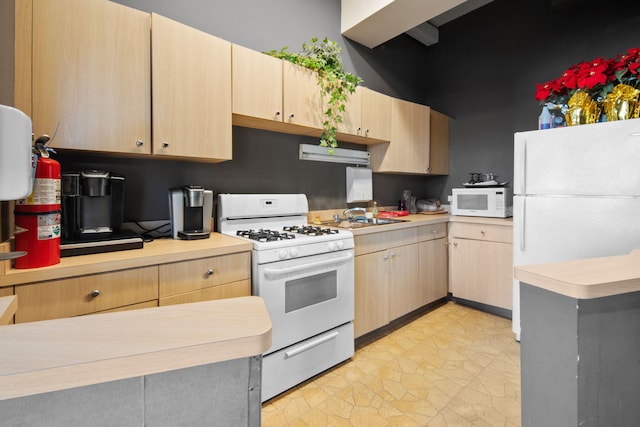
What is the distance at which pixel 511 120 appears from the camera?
318cm

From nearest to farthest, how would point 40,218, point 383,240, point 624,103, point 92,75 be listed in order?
1. point 40,218
2. point 92,75
3. point 624,103
4. point 383,240

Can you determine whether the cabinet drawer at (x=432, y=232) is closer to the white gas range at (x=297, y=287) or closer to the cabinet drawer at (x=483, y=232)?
the cabinet drawer at (x=483, y=232)

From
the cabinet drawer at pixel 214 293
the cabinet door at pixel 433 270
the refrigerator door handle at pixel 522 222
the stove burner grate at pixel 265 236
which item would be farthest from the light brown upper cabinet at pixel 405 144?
the cabinet drawer at pixel 214 293

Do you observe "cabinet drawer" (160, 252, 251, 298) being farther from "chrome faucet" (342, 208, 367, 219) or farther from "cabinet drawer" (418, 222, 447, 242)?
"cabinet drawer" (418, 222, 447, 242)

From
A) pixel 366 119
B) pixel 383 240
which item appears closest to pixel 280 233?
pixel 383 240

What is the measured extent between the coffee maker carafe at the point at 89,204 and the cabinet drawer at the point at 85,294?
30 centimetres

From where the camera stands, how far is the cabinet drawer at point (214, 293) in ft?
4.67

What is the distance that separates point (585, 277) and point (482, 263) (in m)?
2.17

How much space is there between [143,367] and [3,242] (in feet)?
3.63

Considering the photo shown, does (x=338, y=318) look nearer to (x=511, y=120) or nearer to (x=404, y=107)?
(x=404, y=107)

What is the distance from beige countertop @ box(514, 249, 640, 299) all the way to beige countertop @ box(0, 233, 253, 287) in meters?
1.29

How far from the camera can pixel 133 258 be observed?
1.31m

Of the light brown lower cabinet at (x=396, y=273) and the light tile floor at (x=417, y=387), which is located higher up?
the light brown lower cabinet at (x=396, y=273)

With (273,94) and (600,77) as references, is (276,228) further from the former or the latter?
(600,77)
